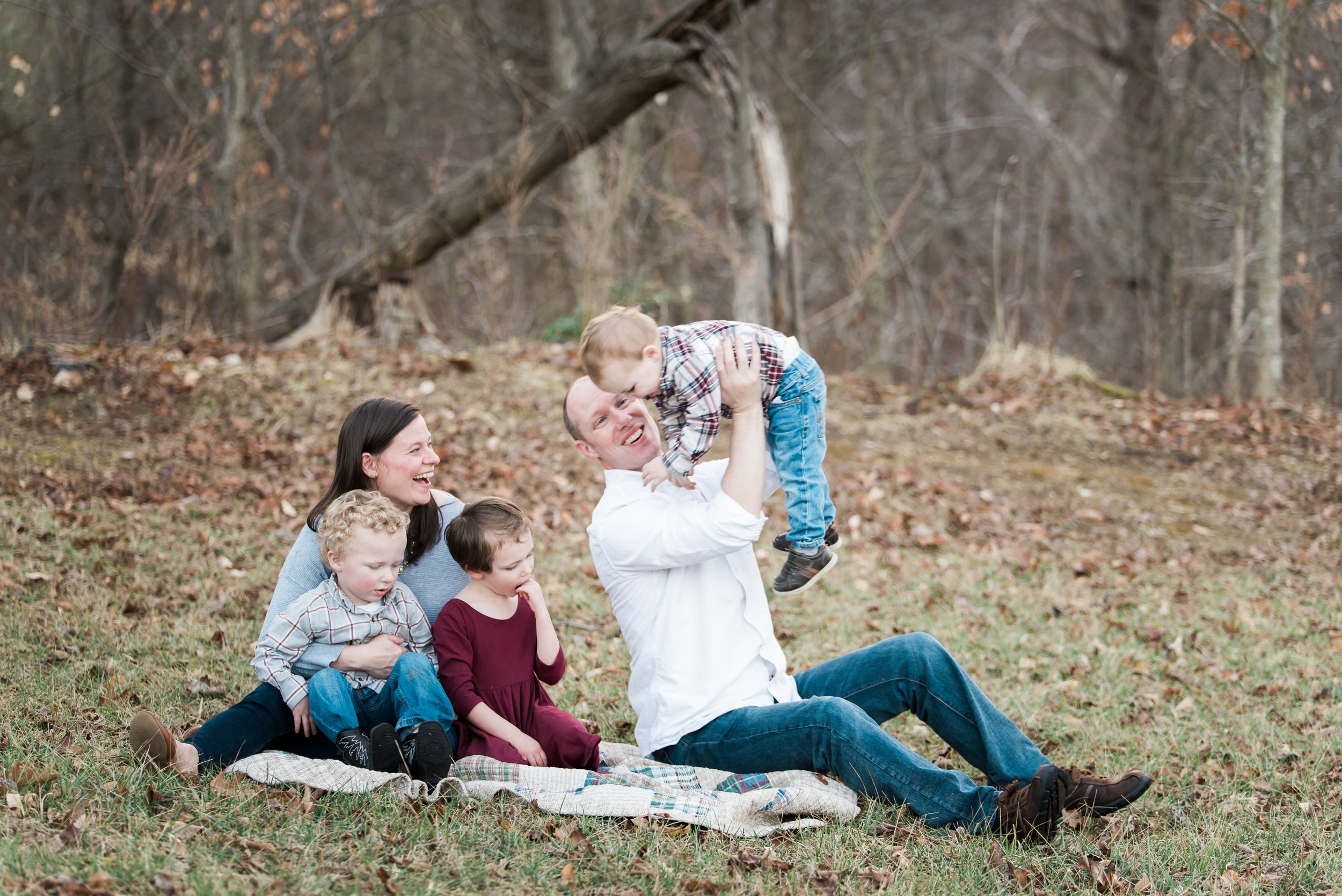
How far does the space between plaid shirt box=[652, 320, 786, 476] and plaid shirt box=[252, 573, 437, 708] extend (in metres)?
1.01

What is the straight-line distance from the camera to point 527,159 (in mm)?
10461

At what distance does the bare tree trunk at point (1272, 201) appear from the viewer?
1082cm

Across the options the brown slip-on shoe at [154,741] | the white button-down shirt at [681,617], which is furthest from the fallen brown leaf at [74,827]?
the white button-down shirt at [681,617]

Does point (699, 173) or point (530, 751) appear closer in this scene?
point (530, 751)

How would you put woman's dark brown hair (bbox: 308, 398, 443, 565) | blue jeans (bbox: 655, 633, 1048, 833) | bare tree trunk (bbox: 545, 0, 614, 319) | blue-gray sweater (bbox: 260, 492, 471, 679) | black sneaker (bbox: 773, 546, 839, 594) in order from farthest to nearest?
bare tree trunk (bbox: 545, 0, 614, 319) < black sneaker (bbox: 773, 546, 839, 594) < woman's dark brown hair (bbox: 308, 398, 443, 565) < blue-gray sweater (bbox: 260, 492, 471, 679) < blue jeans (bbox: 655, 633, 1048, 833)

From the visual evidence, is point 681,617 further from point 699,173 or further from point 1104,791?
point 699,173

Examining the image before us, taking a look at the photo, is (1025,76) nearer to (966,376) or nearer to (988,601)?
(966,376)

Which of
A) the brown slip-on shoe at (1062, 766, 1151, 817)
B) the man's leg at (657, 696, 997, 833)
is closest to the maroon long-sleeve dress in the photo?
the man's leg at (657, 696, 997, 833)

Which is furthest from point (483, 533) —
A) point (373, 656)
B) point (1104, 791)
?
point (1104, 791)

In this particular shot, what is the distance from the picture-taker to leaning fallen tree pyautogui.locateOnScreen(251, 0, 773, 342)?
9883 millimetres

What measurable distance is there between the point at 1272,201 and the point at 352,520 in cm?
1082

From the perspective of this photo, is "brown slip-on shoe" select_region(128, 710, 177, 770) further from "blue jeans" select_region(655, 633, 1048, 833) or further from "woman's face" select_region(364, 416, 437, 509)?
"blue jeans" select_region(655, 633, 1048, 833)

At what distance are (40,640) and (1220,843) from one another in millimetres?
4710

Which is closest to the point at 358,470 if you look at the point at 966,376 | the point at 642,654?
the point at 642,654
